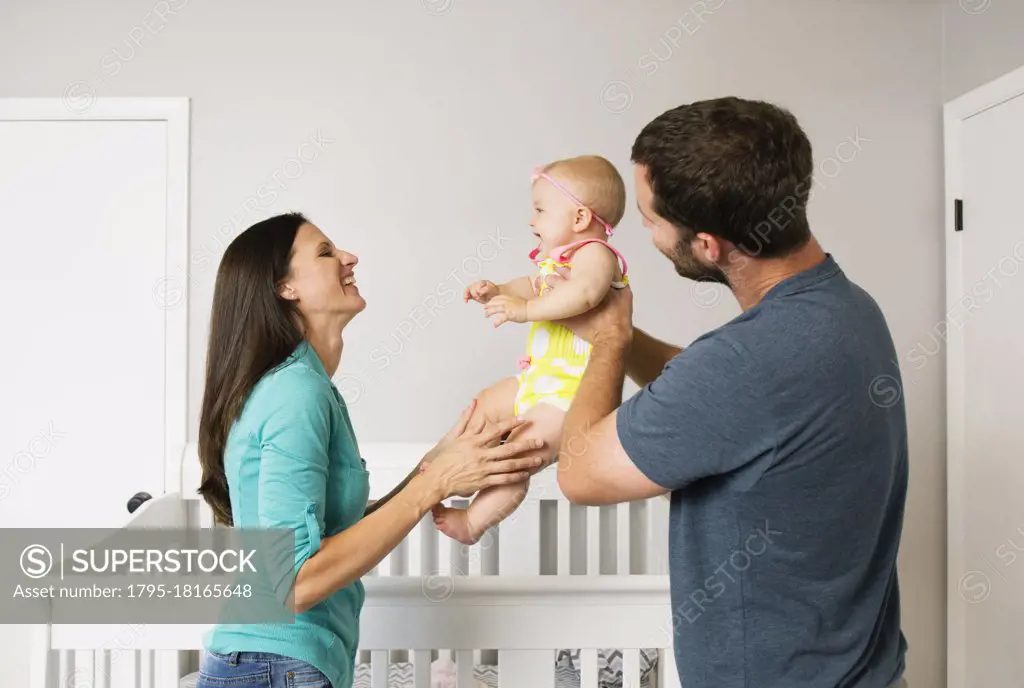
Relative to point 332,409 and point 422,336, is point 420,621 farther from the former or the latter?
point 422,336

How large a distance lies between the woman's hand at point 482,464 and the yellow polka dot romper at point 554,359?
0.09 m

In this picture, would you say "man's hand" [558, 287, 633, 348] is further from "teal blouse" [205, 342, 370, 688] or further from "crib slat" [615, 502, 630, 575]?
"crib slat" [615, 502, 630, 575]

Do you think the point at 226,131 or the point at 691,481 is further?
the point at 226,131

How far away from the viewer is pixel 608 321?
1.34 meters

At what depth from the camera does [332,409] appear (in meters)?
1.26

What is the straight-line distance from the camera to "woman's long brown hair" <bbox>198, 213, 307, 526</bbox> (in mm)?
1257

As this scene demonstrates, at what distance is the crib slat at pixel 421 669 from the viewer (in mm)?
1487

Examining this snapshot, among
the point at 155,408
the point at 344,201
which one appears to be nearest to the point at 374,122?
the point at 344,201

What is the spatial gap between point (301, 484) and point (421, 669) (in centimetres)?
50

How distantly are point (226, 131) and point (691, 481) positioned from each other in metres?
2.08

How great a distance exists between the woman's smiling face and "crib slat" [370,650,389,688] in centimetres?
57

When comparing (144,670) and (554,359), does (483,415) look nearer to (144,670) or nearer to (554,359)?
(554,359)

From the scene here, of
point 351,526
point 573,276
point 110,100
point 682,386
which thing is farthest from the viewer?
point 110,100

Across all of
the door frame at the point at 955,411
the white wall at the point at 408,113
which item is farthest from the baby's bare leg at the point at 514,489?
the door frame at the point at 955,411
